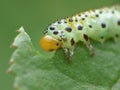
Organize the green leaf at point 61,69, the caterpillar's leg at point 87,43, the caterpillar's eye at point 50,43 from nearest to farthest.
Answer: the green leaf at point 61,69 → the caterpillar's eye at point 50,43 → the caterpillar's leg at point 87,43

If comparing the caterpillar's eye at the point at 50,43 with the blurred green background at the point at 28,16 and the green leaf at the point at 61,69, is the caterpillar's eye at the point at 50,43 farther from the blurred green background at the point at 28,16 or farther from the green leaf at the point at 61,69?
the blurred green background at the point at 28,16

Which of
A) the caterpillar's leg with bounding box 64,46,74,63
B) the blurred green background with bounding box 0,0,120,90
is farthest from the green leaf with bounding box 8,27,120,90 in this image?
the blurred green background with bounding box 0,0,120,90

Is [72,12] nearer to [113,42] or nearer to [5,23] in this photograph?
[5,23]

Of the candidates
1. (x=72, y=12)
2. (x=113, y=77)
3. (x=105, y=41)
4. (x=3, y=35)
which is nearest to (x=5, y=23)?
(x=3, y=35)

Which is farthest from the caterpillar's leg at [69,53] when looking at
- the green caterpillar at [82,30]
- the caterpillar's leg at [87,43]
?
the caterpillar's leg at [87,43]

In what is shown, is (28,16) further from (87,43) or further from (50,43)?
(50,43)

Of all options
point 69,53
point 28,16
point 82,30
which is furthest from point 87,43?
point 28,16
